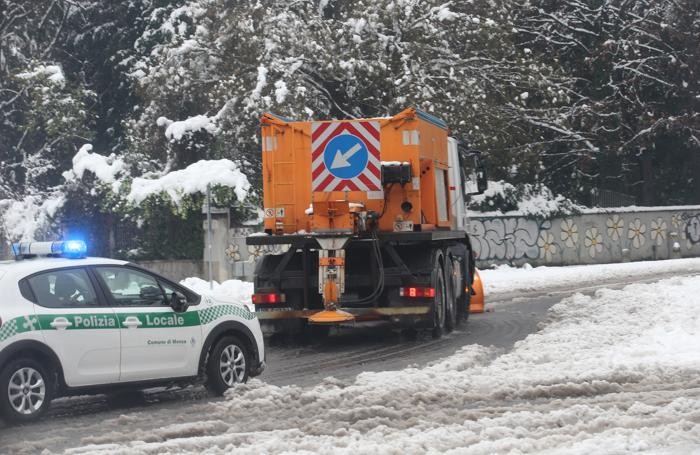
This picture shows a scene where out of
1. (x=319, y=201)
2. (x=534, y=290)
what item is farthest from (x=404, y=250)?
(x=534, y=290)

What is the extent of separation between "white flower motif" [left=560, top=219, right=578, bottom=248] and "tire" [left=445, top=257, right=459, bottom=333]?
74.3 ft

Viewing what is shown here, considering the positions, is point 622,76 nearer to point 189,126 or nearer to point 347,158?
point 189,126

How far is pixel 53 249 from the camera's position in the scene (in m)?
10.9

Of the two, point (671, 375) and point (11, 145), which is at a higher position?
point (11, 145)

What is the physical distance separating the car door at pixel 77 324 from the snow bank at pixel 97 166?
22.3m

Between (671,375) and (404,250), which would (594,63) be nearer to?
(404,250)

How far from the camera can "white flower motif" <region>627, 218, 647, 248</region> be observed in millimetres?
41375

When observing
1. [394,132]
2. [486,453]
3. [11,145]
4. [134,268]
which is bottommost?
[486,453]

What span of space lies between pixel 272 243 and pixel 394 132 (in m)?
2.34

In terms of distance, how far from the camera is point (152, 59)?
37.4 metres

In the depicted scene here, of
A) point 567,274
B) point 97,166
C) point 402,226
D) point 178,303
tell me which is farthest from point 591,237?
point 178,303

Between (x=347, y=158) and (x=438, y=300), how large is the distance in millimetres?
2619

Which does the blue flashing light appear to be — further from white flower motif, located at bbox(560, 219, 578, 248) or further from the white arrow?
white flower motif, located at bbox(560, 219, 578, 248)

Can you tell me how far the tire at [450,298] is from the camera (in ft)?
58.1
